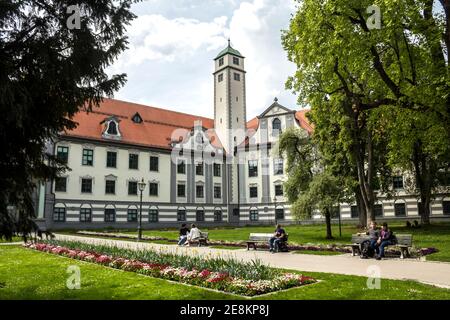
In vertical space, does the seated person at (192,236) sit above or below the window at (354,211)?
below

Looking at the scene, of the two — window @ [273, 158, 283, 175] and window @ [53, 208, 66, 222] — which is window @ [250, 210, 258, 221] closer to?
window @ [273, 158, 283, 175]

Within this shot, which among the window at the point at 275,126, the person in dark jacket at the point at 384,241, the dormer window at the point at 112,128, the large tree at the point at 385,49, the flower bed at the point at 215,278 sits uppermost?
the window at the point at 275,126

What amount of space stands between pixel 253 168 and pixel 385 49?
1378 inches

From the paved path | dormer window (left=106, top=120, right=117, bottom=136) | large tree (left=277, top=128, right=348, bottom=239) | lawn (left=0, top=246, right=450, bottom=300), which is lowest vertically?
the paved path

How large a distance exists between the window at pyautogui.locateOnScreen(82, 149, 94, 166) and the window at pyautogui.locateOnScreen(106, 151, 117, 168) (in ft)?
5.74

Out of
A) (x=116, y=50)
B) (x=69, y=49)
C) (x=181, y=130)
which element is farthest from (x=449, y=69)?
(x=181, y=130)

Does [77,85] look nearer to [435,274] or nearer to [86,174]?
[435,274]

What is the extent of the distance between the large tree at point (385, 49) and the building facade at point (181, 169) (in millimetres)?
19171

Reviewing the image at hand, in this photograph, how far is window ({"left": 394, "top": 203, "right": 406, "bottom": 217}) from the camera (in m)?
43.3

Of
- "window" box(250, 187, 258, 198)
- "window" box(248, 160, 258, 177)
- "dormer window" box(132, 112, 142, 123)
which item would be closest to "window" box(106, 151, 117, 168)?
"dormer window" box(132, 112, 142, 123)

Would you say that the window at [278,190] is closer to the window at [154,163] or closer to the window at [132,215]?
the window at [154,163]

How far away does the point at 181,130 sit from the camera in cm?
5209

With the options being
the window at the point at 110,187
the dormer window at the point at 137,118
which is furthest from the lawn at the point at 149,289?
the dormer window at the point at 137,118

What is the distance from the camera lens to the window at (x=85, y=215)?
40.2 meters
